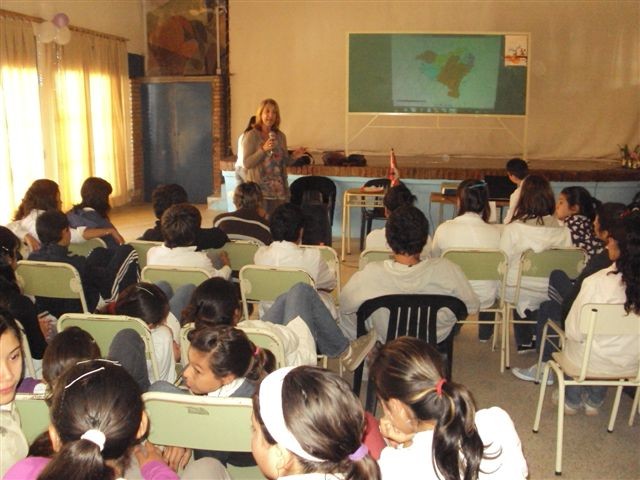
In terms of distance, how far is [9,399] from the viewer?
1810 millimetres

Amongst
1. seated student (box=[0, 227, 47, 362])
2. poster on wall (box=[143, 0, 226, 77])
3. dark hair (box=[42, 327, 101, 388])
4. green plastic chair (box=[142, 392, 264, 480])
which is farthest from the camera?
poster on wall (box=[143, 0, 226, 77])

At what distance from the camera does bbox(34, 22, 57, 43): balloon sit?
7.64 metres

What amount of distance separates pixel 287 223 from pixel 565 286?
1557mm

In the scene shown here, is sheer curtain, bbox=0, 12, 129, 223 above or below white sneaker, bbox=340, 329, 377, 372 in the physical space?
above

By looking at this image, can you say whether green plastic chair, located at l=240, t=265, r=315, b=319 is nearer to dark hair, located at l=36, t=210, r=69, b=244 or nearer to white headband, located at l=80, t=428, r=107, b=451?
dark hair, located at l=36, t=210, r=69, b=244

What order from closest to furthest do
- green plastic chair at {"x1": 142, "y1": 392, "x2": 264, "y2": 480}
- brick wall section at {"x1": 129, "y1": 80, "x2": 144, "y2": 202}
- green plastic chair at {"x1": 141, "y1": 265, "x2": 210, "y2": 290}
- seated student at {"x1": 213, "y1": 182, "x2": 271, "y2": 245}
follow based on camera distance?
1. green plastic chair at {"x1": 142, "y1": 392, "x2": 264, "y2": 480}
2. green plastic chair at {"x1": 141, "y1": 265, "x2": 210, "y2": 290}
3. seated student at {"x1": 213, "y1": 182, "x2": 271, "y2": 245}
4. brick wall section at {"x1": 129, "y1": 80, "x2": 144, "y2": 202}

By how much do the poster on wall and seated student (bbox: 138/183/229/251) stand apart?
6050 millimetres

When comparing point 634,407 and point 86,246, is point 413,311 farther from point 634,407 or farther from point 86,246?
point 86,246

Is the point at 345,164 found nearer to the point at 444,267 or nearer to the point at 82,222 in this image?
the point at 82,222

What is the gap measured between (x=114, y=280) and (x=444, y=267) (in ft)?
5.92

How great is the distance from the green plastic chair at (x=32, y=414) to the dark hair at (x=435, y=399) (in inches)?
36.9

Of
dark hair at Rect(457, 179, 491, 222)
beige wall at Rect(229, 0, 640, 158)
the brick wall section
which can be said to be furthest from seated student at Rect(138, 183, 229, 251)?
the brick wall section

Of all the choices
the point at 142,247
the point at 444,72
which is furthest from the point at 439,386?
the point at 444,72

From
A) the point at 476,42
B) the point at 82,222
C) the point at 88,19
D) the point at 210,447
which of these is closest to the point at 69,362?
the point at 210,447
